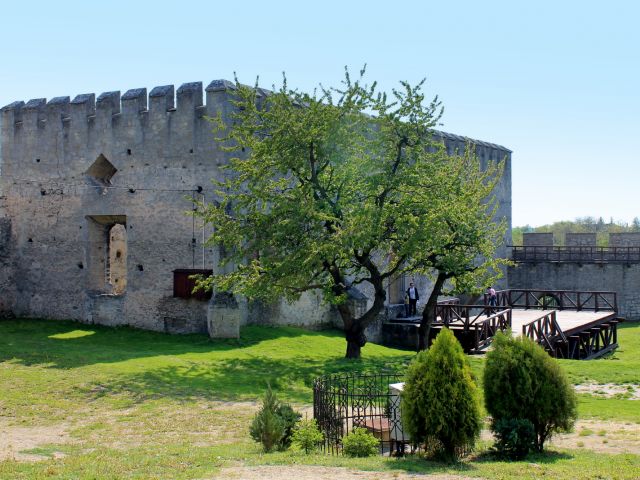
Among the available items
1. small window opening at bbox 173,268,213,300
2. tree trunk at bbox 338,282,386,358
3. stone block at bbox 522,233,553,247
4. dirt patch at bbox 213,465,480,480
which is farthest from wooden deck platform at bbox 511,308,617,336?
dirt patch at bbox 213,465,480,480

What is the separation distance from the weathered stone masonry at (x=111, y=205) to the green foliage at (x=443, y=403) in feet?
36.2

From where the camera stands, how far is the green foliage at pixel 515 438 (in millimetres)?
9281

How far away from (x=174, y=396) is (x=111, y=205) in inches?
392

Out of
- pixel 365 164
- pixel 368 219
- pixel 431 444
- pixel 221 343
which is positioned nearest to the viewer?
pixel 431 444

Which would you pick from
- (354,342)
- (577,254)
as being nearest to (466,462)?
(354,342)

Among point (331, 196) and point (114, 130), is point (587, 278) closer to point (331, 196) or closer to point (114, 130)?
point (331, 196)

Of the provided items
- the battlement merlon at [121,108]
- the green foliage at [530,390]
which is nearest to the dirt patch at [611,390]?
the green foliage at [530,390]

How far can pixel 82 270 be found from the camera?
22.9 metres

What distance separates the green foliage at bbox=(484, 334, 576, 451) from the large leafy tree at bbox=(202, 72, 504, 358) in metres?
6.86

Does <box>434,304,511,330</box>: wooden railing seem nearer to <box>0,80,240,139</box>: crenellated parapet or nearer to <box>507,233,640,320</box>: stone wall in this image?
<box>0,80,240,139</box>: crenellated parapet

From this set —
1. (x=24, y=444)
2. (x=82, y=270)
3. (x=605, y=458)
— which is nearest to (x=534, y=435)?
(x=605, y=458)

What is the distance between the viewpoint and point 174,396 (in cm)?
1382

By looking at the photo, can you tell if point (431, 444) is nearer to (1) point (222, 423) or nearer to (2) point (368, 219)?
(1) point (222, 423)

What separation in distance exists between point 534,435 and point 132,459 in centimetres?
512
